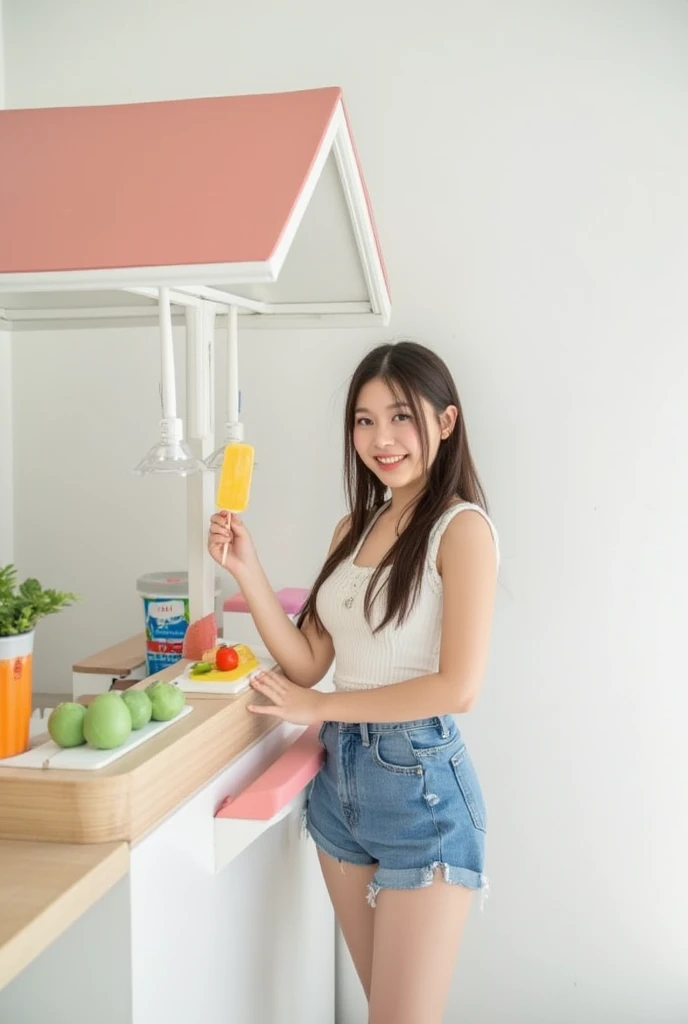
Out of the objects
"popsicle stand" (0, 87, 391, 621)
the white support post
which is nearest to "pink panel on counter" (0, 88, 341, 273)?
"popsicle stand" (0, 87, 391, 621)

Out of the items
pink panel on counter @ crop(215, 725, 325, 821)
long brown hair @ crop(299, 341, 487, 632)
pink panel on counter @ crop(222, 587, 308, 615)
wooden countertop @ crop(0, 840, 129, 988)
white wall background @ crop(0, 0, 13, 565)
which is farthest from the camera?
white wall background @ crop(0, 0, 13, 565)

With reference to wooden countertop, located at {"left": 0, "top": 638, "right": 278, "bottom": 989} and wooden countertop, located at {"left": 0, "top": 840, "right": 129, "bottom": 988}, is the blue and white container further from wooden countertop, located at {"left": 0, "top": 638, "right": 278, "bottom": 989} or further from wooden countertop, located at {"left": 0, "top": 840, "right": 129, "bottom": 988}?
wooden countertop, located at {"left": 0, "top": 840, "right": 129, "bottom": 988}

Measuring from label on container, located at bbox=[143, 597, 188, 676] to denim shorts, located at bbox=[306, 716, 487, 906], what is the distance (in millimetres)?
493

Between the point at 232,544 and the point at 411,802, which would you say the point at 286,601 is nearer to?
the point at 232,544

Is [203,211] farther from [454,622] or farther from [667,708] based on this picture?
[667,708]

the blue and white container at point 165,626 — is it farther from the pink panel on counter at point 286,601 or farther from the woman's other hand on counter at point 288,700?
the woman's other hand on counter at point 288,700

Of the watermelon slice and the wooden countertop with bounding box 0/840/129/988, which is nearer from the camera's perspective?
the wooden countertop with bounding box 0/840/129/988

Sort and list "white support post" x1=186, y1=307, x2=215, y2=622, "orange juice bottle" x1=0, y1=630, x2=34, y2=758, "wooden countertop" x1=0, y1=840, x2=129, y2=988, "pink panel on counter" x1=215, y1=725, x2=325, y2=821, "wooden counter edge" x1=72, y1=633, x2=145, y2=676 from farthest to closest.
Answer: "wooden counter edge" x1=72, y1=633, x2=145, y2=676, "white support post" x1=186, y1=307, x2=215, y2=622, "pink panel on counter" x1=215, y1=725, x2=325, y2=821, "orange juice bottle" x1=0, y1=630, x2=34, y2=758, "wooden countertop" x1=0, y1=840, x2=129, y2=988

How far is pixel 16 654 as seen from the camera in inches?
49.8

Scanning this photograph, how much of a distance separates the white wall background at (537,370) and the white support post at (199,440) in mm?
610

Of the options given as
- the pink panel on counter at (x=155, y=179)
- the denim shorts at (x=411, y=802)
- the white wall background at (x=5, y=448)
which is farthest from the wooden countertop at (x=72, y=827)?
the white wall background at (x=5, y=448)

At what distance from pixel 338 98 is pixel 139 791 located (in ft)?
3.15

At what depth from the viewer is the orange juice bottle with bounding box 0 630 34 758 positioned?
125 cm

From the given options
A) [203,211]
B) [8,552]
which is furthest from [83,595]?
[203,211]
